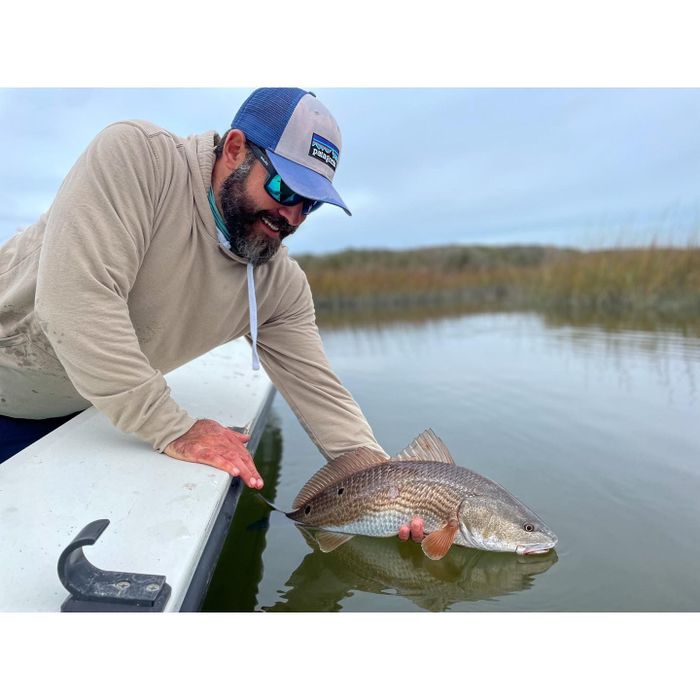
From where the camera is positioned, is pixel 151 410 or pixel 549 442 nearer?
pixel 151 410

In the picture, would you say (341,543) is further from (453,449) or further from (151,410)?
(453,449)

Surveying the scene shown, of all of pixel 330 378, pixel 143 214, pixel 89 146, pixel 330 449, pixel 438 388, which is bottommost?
pixel 438 388

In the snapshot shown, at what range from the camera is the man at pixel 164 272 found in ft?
7.31

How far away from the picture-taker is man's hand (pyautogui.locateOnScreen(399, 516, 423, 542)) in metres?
2.68

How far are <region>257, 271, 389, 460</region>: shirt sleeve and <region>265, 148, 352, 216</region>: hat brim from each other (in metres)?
0.88

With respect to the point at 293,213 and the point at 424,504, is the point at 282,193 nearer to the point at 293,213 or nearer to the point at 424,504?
the point at 293,213

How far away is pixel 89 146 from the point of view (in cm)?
233

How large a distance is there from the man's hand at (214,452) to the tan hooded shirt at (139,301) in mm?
59

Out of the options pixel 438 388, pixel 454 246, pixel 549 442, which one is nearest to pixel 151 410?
Answer: pixel 549 442

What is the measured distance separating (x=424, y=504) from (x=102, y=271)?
168 cm

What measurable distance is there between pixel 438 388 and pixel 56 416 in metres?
3.90

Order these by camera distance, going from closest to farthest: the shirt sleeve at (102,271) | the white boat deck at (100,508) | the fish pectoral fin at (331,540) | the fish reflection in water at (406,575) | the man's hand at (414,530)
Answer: the white boat deck at (100,508) < the shirt sleeve at (102,271) < the fish reflection in water at (406,575) < the man's hand at (414,530) < the fish pectoral fin at (331,540)

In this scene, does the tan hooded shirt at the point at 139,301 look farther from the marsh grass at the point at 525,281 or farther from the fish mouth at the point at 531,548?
the marsh grass at the point at 525,281

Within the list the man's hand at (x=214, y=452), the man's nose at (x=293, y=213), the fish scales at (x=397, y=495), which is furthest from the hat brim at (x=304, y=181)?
the fish scales at (x=397, y=495)
